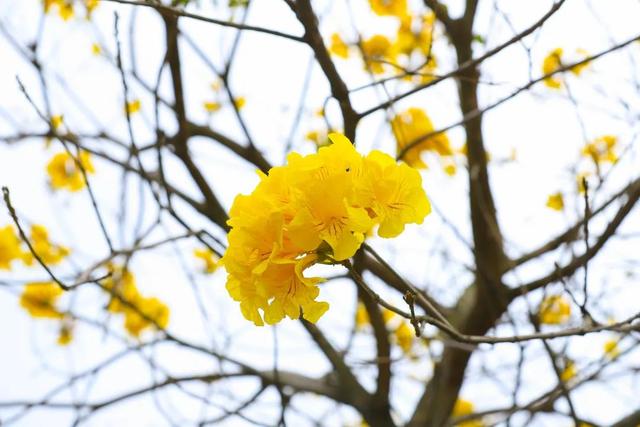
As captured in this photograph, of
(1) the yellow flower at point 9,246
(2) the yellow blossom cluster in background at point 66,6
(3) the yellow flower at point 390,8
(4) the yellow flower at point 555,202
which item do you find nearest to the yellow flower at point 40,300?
(1) the yellow flower at point 9,246

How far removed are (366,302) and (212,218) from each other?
566mm

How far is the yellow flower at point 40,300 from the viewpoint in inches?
109

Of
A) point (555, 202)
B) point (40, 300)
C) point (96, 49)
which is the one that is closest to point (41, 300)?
point (40, 300)

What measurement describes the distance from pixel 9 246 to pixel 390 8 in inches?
78.6

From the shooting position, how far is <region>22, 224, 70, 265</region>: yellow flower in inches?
106

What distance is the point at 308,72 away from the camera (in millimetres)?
1862

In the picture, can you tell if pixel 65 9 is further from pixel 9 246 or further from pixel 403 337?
pixel 403 337

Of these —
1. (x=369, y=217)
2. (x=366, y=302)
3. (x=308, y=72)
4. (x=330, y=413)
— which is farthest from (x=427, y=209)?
(x=330, y=413)

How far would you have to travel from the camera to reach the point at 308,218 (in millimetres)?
792

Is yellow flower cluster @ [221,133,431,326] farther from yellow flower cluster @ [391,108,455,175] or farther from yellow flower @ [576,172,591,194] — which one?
yellow flower cluster @ [391,108,455,175]

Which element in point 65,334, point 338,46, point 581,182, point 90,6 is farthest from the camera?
point 65,334

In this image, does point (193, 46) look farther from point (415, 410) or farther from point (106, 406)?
point (415, 410)

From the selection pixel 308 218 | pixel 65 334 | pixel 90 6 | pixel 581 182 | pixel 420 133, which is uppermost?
pixel 90 6

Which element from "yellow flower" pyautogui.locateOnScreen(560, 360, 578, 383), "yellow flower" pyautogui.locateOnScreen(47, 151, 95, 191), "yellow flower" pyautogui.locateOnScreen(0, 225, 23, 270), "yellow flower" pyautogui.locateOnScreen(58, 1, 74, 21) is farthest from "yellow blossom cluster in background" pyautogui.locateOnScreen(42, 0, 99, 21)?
"yellow flower" pyautogui.locateOnScreen(560, 360, 578, 383)
